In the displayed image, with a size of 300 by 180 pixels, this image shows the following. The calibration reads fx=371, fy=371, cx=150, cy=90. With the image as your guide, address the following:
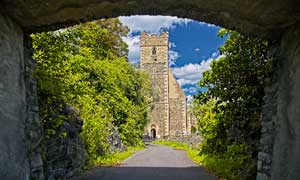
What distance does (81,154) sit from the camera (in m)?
12.7

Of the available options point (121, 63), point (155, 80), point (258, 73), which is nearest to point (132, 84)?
point (121, 63)

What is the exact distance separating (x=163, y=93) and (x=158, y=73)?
3744 millimetres

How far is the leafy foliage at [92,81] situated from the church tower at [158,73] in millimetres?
26716

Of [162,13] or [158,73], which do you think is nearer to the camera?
[162,13]

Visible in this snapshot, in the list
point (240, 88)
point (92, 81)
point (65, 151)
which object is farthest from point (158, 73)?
point (240, 88)

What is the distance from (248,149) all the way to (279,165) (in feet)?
11.3

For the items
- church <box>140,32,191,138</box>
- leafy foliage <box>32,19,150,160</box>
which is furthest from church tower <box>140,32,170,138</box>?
leafy foliage <box>32,19,150,160</box>

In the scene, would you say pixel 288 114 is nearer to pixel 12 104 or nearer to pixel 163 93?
pixel 12 104

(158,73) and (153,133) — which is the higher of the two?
(158,73)

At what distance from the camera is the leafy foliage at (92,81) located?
30.6ft

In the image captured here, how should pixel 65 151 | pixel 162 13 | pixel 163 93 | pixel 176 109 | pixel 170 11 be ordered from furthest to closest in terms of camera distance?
1. pixel 176 109
2. pixel 163 93
3. pixel 65 151
4. pixel 162 13
5. pixel 170 11

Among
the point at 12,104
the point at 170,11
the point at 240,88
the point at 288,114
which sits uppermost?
the point at 170,11

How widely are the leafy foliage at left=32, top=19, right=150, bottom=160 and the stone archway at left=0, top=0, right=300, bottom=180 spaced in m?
1.53

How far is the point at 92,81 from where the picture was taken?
20.6 metres
